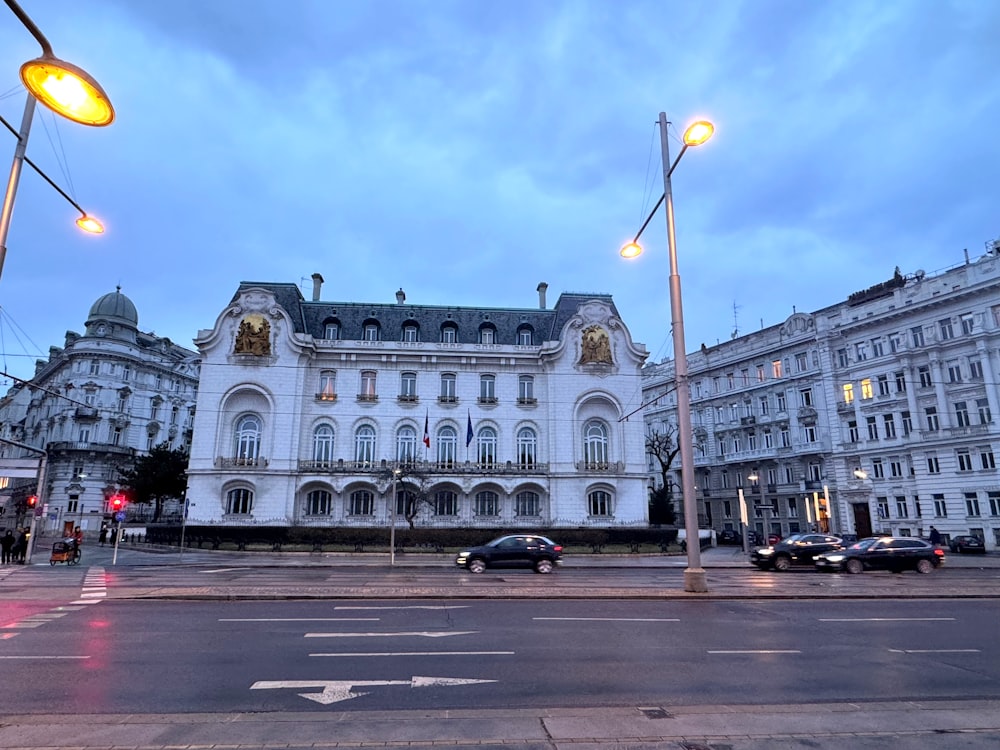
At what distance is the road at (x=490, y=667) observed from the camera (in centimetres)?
639

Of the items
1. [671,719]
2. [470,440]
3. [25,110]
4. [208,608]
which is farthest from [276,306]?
[671,719]

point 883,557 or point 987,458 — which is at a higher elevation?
point 987,458

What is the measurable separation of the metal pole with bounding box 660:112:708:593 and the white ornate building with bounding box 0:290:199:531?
59032 millimetres

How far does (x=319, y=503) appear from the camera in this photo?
46531mm

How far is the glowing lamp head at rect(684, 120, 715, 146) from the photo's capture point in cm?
1525

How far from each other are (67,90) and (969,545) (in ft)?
170

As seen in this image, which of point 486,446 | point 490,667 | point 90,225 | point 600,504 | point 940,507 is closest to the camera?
point 490,667

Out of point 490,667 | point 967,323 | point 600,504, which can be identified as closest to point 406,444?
point 600,504

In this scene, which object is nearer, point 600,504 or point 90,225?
point 90,225

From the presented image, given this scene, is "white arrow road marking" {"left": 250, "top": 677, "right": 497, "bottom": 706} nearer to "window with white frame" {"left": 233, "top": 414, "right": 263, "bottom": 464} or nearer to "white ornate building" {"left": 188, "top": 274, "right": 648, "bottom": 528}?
"white ornate building" {"left": 188, "top": 274, "right": 648, "bottom": 528}

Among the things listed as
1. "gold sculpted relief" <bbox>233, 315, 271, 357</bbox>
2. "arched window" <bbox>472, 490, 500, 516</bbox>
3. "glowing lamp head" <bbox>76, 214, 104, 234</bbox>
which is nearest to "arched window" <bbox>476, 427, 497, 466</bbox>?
"arched window" <bbox>472, 490, 500, 516</bbox>

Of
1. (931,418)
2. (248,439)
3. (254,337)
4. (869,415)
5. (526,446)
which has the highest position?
(254,337)

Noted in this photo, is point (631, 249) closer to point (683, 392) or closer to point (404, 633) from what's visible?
point (683, 392)

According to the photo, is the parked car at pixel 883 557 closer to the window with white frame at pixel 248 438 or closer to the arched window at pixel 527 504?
the arched window at pixel 527 504
